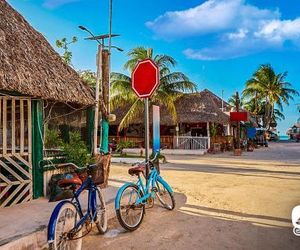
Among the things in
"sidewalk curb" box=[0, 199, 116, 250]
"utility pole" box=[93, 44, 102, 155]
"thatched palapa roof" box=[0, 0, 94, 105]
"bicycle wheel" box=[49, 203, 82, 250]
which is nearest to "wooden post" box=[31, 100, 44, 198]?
"thatched palapa roof" box=[0, 0, 94, 105]

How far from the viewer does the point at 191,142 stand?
25109 millimetres

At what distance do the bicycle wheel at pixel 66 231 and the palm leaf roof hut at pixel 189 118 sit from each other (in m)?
20.7

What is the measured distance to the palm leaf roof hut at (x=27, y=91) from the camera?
20.3 ft

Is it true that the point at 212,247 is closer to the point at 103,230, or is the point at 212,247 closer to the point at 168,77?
the point at 103,230

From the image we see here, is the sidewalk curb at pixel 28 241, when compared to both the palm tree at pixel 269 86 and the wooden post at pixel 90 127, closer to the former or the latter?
the wooden post at pixel 90 127

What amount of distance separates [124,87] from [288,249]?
67.3ft

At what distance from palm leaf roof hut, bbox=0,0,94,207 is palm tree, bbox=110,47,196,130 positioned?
15943mm

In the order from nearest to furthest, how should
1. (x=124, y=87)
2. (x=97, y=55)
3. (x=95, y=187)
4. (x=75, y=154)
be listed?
(x=95, y=187) → (x=75, y=154) → (x=97, y=55) → (x=124, y=87)

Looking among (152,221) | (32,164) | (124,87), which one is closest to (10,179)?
(32,164)

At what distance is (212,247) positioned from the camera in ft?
14.6

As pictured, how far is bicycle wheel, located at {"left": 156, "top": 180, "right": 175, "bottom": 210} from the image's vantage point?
653 cm

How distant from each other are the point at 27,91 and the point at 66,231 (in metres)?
3.01

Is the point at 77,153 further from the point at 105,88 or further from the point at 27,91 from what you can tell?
the point at 27,91

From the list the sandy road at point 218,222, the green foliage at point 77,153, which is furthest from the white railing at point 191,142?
the green foliage at point 77,153
